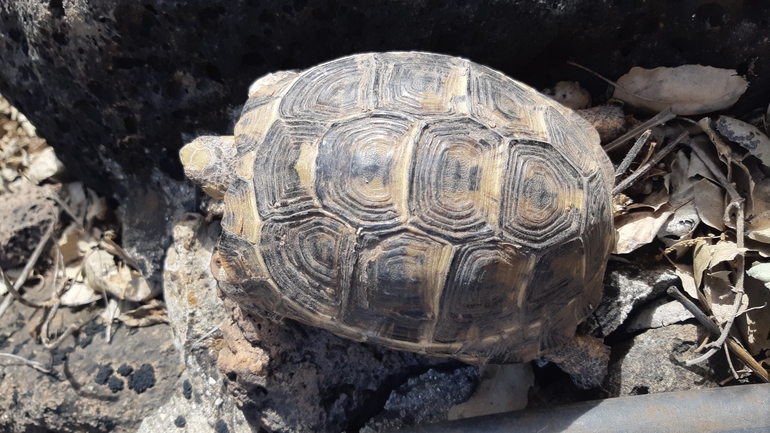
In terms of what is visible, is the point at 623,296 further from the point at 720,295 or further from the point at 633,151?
the point at 633,151

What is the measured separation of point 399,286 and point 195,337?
125cm

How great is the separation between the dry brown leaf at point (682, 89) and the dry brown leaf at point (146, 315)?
2475 millimetres

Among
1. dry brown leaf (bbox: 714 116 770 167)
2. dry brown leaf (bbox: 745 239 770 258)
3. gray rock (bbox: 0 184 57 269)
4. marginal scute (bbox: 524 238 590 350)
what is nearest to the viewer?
marginal scute (bbox: 524 238 590 350)

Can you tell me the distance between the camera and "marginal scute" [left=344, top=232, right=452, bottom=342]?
1.57 meters

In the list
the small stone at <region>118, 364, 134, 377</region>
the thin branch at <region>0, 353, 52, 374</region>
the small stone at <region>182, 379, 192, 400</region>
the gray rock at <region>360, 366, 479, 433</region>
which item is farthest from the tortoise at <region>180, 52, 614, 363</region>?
the thin branch at <region>0, 353, 52, 374</region>

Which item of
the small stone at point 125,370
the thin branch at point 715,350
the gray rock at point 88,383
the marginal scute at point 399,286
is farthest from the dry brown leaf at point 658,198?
the small stone at point 125,370

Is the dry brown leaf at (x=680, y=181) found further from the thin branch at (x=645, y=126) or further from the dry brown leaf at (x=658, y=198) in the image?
the thin branch at (x=645, y=126)

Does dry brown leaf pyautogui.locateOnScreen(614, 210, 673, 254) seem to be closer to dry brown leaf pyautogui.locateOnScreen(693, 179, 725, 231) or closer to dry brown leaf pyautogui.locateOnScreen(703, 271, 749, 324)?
dry brown leaf pyautogui.locateOnScreen(693, 179, 725, 231)

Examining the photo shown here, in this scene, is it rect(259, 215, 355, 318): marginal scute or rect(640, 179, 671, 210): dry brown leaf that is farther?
rect(640, 179, 671, 210): dry brown leaf

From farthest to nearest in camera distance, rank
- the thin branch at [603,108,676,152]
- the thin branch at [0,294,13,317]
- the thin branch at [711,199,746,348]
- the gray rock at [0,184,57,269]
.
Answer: the gray rock at [0,184,57,269], the thin branch at [0,294,13,317], the thin branch at [603,108,676,152], the thin branch at [711,199,746,348]

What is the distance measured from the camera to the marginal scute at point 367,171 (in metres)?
1.57

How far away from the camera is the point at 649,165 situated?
2047 millimetres

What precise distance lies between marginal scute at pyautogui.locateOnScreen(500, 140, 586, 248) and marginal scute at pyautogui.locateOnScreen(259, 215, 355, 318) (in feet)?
1.65

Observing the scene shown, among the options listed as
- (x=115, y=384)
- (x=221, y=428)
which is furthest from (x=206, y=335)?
(x=115, y=384)
